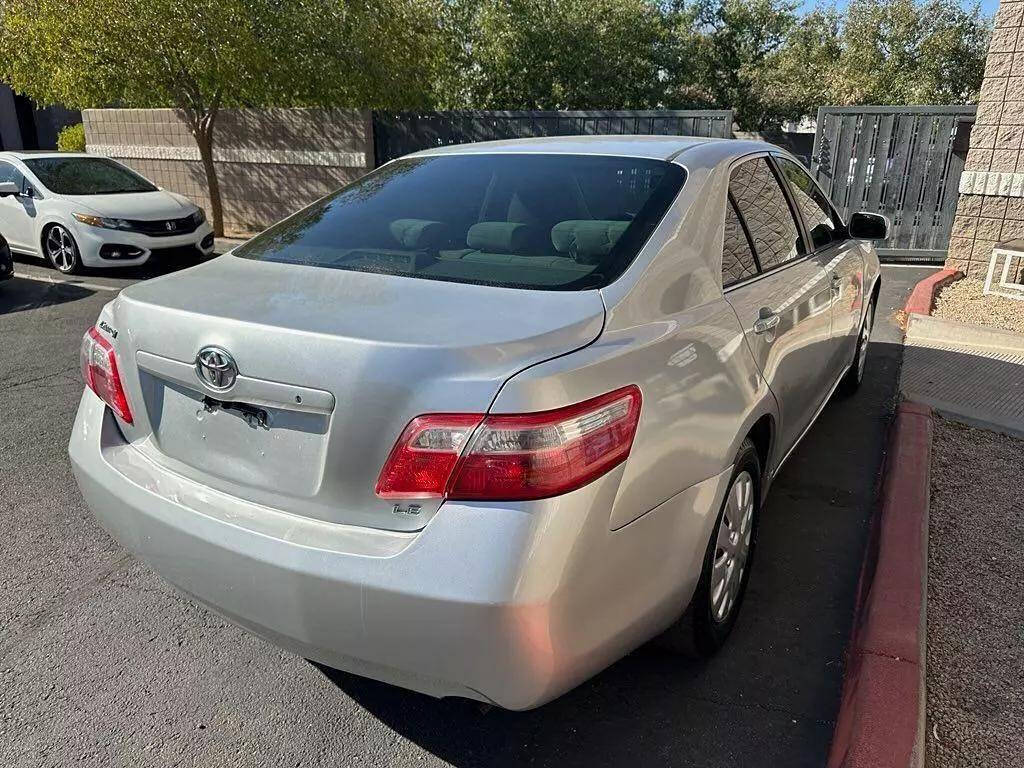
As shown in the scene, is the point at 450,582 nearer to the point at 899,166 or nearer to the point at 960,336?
the point at 960,336

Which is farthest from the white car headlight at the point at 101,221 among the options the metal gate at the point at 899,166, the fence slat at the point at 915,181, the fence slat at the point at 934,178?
the fence slat at the point at 934,178

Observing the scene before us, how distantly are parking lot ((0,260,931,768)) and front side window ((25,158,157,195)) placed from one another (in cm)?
803

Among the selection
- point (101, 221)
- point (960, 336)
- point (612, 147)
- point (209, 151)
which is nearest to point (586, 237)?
point (612, 147)

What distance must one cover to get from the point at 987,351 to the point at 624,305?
5.29 metres

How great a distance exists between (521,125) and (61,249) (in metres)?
6.62

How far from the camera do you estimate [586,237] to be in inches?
101

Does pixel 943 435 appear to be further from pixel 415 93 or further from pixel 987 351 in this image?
pixel 415 93

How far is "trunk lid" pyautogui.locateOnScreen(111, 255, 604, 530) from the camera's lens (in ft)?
6.01

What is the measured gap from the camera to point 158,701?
2.49 meters

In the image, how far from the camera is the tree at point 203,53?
10.2 meters

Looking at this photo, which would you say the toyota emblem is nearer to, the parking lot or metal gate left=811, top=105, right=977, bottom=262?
the parking lot

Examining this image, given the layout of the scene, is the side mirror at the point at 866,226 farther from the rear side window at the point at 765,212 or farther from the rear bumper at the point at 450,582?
the rear bumper at the point at 450,582

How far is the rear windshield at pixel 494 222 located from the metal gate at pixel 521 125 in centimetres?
862

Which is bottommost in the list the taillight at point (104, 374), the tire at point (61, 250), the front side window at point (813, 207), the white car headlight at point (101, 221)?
the tire at point (61, 250)
